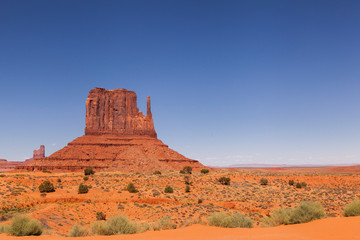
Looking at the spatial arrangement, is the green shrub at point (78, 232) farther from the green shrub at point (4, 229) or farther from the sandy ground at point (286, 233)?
the green shrub at point (4, 229)

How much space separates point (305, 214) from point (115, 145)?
9004 centimetres

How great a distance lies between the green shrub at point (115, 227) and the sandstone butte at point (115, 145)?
70.4m

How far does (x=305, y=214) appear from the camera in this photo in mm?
11961

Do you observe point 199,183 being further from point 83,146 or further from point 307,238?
point 83,146

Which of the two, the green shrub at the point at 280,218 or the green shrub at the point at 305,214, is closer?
the green shrub at the point at 305,214

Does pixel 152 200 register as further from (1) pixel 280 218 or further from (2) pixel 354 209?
(2) pixel 354 209

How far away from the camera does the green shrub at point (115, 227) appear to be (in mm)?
12304

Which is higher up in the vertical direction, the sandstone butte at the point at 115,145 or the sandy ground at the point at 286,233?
the sandstone butte at the point at 115,145

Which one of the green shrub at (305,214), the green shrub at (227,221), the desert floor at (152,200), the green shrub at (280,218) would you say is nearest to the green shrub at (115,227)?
the green shrub at (227,221)

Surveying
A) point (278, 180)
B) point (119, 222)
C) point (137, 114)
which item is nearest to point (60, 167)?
point (137, 114)

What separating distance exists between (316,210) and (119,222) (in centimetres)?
872

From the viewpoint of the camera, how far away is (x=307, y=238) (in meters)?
8.46

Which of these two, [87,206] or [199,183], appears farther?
[199,183]

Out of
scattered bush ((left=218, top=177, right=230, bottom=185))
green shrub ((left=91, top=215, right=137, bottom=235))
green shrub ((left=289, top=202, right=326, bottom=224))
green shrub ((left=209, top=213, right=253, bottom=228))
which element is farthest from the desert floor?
green shrub ((left=289, top=202, right=326, bottom=224))
